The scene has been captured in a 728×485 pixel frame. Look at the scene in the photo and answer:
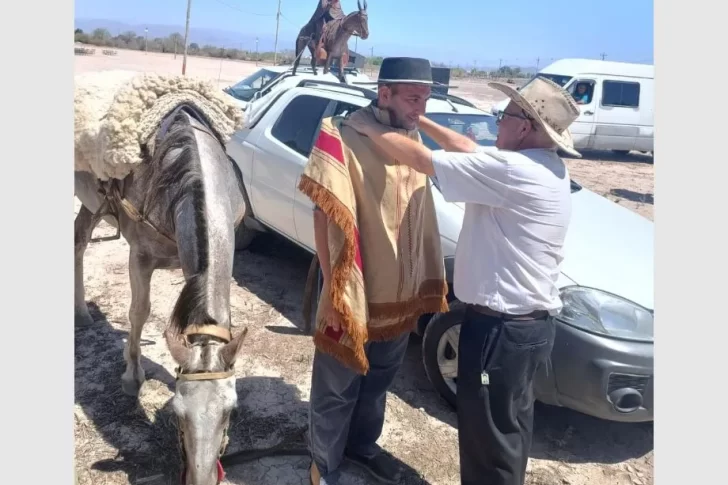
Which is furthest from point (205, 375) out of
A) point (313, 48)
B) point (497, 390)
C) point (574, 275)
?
point (313, 48)

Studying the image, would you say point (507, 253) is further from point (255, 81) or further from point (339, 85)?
point (255, 81)

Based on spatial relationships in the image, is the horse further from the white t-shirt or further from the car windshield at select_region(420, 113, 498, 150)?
the white t-shirt

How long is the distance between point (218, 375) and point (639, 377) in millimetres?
2271

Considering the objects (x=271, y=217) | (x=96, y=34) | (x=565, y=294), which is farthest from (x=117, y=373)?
(x=96, y=34)

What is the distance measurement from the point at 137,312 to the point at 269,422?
3.83 feet

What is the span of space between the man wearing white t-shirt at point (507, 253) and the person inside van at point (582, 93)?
13.3m

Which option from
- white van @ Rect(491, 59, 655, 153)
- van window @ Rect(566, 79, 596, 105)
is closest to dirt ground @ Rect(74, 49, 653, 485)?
white van @ Rect(491, 59, 655, 153)

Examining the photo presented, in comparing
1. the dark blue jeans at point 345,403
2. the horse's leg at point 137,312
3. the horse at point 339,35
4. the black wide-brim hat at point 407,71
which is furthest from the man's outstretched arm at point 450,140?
the horse at point 339,35

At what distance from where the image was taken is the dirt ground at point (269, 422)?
3137 millimetres

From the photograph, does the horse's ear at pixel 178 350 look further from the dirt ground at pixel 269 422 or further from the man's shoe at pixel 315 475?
the man's shoe at pixel 315 475

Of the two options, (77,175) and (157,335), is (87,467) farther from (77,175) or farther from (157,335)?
(77,175)

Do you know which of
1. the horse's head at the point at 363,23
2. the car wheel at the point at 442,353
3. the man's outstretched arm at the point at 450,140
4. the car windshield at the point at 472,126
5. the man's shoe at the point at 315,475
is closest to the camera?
the man's outstretched arm at the point at 450,140

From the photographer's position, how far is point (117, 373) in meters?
3.94

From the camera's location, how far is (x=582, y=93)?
14.6 metres
